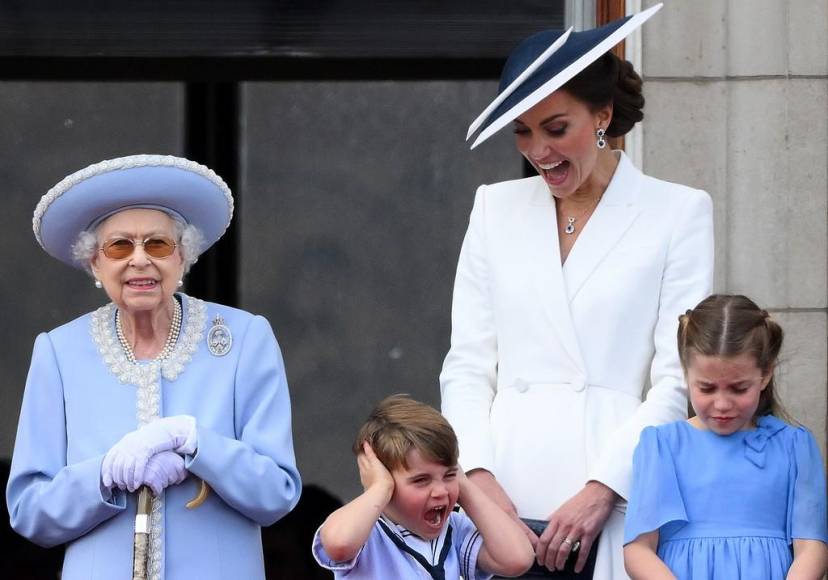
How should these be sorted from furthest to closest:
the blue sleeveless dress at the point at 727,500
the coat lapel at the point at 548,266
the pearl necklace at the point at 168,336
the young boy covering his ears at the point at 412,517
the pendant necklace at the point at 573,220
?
the pendant necklace at the point at 573,220 → the coat lapel at the point at 548,266 → the pearl necklace at the point at 168,336 → the blue sleeveless dress at the point at 727,500 → the young boy covering his ears at the point at 412,517

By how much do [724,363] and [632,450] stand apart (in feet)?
1.03

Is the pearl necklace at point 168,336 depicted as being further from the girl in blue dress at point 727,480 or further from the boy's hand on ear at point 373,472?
the girl in blue dress at point 727,480

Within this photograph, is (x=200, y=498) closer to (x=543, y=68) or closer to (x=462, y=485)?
(x=462, y=485)

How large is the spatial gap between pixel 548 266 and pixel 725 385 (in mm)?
548

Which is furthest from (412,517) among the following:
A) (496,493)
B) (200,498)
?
(200,498)

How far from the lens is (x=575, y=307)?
4078 mm

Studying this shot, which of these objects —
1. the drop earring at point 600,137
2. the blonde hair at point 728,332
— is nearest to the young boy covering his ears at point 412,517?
the blonde hair at point 728,332

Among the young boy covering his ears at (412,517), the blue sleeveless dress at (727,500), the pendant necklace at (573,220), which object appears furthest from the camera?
the pendant necklace at (573,220)

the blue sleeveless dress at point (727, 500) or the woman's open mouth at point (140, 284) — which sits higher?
the woman's open mouth at point (140, 284)

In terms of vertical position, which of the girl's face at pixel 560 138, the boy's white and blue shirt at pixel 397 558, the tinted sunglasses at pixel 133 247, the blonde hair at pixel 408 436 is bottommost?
the boy's white and blue shirt at pixel 397 558

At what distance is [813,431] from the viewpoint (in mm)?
5336

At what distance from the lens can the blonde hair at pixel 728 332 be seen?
3748mm

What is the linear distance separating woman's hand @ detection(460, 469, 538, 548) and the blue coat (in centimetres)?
40

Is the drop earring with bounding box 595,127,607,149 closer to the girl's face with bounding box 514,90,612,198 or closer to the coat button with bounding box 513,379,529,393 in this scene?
the girl's face with bounding box 514,90,612,198
